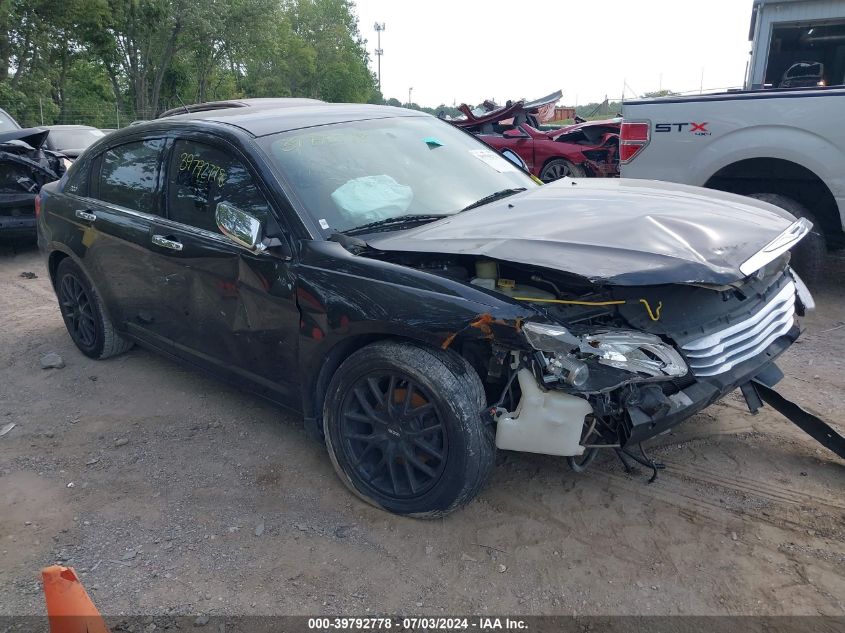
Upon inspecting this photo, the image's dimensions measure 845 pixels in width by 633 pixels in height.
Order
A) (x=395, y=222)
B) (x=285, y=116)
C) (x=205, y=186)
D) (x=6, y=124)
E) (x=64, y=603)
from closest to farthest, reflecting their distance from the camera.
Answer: (x=64, y=603) < (x=395, y=222) < (x=205, y=186) < (x=285, y=116) < (x=6, y=124)

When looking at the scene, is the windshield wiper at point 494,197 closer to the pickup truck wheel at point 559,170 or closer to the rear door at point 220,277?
the rear door at point 220,277

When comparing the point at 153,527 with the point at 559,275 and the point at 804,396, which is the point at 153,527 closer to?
the point at 559,275

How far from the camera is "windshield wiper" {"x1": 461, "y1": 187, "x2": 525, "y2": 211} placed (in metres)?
3.73

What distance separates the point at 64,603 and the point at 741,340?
9.09 ft

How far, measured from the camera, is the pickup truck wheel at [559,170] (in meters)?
11.2

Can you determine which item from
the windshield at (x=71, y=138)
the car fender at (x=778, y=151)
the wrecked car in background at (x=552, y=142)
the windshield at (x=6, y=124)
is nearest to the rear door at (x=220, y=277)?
the car fender at (x=778, y=151)

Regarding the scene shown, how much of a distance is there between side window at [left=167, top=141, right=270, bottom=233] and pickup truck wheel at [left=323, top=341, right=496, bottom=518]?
1005mm

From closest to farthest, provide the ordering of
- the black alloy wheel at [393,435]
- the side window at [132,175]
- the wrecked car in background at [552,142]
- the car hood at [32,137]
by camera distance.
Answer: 1. the black alloy wheel at [393,435]
2. the side window at [132,175]
3. the car hood at [32,137]
4. the wrecked car in background at [552,142]

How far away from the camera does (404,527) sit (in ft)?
9.81

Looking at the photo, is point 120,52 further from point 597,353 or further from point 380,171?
point 597,353

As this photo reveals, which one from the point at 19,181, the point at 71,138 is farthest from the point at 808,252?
the point at 71,138

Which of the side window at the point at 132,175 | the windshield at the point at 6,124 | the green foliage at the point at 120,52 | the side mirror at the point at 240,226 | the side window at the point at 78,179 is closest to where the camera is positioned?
the side mirror at the point at 240,226

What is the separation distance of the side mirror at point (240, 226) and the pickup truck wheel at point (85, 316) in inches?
79.7

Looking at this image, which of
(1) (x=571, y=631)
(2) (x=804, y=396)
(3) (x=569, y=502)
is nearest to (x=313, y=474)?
(3) (x=569, y=502)
